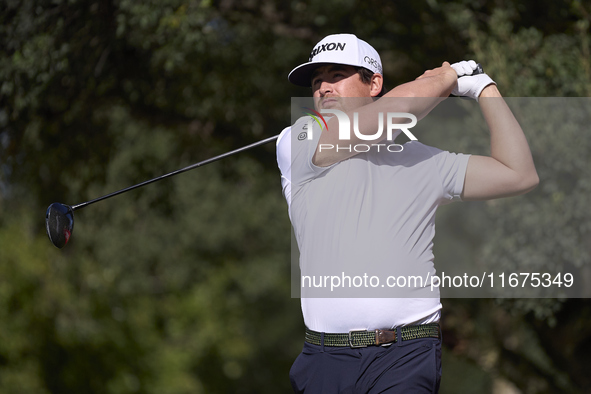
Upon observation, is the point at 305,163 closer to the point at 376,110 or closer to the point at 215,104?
the point at 376,110

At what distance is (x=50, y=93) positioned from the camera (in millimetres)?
7195

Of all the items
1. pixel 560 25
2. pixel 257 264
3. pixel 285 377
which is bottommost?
pixel 285 377

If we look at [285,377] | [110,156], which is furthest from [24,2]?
[285,377]

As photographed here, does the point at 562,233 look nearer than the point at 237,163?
Yes

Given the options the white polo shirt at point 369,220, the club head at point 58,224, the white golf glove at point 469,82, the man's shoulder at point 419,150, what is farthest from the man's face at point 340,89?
the club head at point 58,224

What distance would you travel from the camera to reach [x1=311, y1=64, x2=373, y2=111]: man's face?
3184mm

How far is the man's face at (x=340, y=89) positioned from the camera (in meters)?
3.18

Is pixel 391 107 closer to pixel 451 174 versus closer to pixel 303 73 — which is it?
pixel 451 174

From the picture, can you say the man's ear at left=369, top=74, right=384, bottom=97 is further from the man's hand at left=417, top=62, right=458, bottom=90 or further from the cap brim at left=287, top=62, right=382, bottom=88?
the man's hand at left=417, top=62, right=458, bottom=90

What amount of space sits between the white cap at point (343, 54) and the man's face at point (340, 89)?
57 mm

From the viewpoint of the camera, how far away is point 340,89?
3234mm

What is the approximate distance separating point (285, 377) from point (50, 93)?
747 inches

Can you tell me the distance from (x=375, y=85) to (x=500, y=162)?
71 cm

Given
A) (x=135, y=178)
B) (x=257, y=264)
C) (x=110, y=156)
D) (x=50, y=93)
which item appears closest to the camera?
(x=50, y=93)
